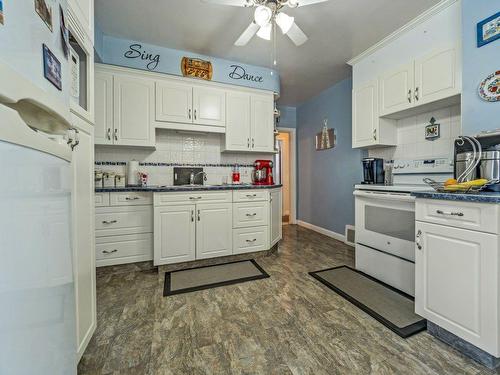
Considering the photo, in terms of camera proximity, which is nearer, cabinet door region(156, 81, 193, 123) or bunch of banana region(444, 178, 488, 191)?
bunch of banana region(444, 178, 488, 191)

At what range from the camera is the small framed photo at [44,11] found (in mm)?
488

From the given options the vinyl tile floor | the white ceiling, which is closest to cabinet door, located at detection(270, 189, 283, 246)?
the vinyl tile floor

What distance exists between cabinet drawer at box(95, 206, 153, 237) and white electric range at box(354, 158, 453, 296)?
2.29m

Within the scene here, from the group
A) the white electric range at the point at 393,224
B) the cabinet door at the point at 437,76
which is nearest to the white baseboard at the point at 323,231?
the white electric range at the point at 393,224

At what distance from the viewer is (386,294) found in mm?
1966

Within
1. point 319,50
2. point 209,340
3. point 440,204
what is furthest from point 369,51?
point 209,340

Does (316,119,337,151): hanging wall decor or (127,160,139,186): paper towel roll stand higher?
(316,119,337,151): hanging wall decor

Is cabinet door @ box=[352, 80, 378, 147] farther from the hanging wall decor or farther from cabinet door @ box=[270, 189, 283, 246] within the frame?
cabinet door @ box=[270, 189, 283, 246]

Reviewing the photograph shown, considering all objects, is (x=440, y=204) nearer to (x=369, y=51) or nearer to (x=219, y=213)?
(x=219, y=213)

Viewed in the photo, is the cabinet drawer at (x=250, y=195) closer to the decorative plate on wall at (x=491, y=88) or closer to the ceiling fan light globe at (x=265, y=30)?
the ceiling fan light globe at (x=265, y=30)

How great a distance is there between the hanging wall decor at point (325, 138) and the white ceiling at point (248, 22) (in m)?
1.06

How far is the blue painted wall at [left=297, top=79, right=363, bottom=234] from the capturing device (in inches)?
140

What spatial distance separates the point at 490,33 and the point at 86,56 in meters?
2.70

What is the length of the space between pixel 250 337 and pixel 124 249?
168 cm
